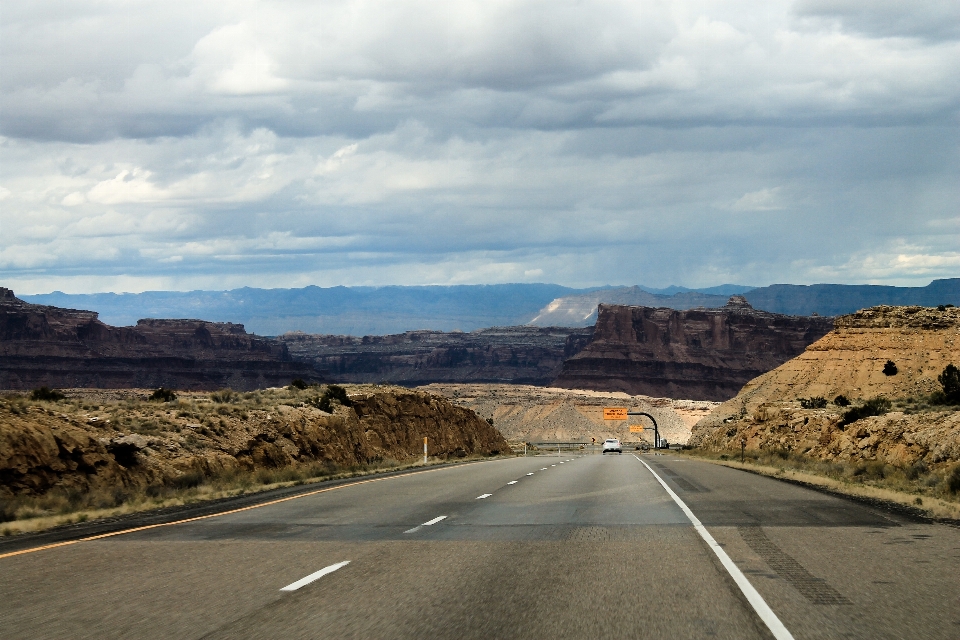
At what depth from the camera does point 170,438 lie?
29781mm

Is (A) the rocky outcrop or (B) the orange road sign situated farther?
(A) the rocky outcrop

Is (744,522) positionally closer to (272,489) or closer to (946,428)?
(272,489)

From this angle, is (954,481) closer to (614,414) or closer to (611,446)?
(611,446)

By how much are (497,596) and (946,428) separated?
2473cm

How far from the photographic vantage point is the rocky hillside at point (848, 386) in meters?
43.4

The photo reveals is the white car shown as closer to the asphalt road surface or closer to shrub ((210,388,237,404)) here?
shrub ((210,388,237,404))

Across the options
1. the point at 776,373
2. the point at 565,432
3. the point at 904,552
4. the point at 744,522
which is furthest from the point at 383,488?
the point at 565,432

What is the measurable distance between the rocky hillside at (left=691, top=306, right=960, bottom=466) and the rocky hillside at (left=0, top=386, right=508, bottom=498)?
19849mm

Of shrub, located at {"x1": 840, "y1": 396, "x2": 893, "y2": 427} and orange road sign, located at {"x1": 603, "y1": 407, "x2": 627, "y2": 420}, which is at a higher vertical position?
shrub, located at {"x1": 840, "y1": 396, "x2": 893, "y2": 427}

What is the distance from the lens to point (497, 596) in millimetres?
9961

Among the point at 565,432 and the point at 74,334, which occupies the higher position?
the point at 74,334

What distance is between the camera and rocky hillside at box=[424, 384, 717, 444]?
153 meters

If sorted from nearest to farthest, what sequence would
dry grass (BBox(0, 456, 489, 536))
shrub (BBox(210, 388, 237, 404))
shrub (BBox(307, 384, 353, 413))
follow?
dry grass (BBox(0, 456, 489, 536)) < shrub (BBox(210, 388, 237, 404)) < shrub (BBox(307, 384, 353, 413))

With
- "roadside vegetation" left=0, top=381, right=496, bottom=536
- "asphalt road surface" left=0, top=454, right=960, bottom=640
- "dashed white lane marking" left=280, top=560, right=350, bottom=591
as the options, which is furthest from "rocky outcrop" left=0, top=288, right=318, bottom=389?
"dashed white lane marking" left=280, top=560, right=350, bottom=591
